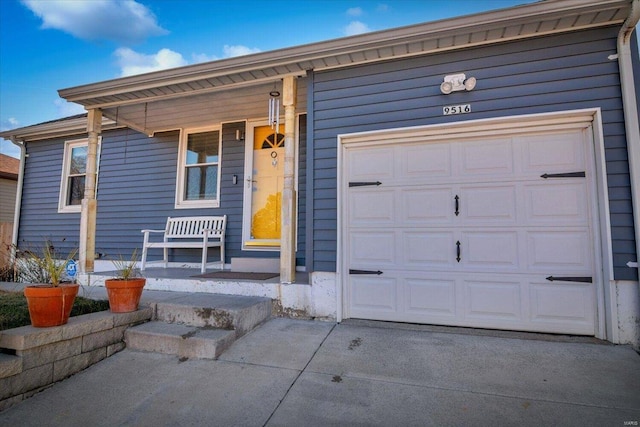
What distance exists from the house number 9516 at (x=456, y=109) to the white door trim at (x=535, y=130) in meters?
0.12

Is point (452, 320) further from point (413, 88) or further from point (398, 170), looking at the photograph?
point (413, 88)

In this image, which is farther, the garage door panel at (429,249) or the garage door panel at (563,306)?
the garage door panel at (429,249)

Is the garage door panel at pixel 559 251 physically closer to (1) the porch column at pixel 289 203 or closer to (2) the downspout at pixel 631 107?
(2) the downspout at pixel 631 107

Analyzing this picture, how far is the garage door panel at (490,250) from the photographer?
9.67ft

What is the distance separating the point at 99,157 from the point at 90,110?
200cm

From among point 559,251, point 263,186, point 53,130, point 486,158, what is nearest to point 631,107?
point 486,158

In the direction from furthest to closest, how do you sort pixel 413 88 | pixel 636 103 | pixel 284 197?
pixel 284 197, pixel 413 88, pixel 636 103

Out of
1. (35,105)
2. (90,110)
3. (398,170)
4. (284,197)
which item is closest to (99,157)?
(90,110)

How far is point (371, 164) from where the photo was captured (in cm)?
343

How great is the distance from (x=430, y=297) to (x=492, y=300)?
1.82 ft

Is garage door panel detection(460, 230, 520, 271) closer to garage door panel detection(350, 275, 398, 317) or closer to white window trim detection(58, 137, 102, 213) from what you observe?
garage door panel detection(350, 275, 398, 317)

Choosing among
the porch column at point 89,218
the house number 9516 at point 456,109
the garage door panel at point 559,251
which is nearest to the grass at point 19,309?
the porch column at point 89,218

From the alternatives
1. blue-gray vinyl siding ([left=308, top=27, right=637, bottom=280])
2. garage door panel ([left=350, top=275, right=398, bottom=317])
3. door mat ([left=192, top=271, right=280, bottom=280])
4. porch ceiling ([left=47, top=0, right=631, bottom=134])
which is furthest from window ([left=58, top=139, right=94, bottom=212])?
garage door panel ([left=350, top=275, right=398, bottom=317])

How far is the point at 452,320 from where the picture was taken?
3.04 metres
